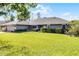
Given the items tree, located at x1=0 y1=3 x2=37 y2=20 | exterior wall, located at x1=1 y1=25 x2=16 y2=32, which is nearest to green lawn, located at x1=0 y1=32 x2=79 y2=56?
exterior wall, located at x1=1 y1=25 x2=16 y2=32

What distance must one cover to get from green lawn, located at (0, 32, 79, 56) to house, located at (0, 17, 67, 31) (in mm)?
87

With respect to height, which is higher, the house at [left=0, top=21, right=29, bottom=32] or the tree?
the tree

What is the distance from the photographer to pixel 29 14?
3734 mm

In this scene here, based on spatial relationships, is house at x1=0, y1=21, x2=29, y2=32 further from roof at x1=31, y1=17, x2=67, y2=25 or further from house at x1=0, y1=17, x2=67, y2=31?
roof at x1=31, y1=17, x2=67, y2=25

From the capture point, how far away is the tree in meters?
3.70

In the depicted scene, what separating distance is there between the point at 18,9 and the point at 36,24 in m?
0.36

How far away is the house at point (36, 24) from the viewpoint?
3676 mm

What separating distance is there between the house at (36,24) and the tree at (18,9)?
114 mm

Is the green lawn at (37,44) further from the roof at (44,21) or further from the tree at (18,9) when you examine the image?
the tree at (18,9)

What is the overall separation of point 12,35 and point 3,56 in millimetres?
330

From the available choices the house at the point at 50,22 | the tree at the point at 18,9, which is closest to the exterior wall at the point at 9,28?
the tree at the point at 18,9

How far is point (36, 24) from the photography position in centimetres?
369

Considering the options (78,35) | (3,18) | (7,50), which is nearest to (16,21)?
(3,18)

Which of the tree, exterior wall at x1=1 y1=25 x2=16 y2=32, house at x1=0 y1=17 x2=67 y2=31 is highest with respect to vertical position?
the tree
